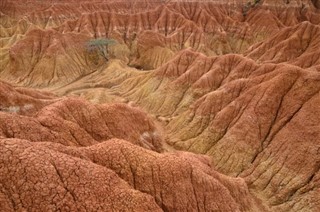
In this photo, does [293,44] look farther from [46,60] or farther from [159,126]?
[46,60]

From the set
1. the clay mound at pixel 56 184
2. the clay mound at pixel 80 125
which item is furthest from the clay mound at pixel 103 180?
the clay mound at pixel 80 125

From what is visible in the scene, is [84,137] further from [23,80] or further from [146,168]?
[23,80]

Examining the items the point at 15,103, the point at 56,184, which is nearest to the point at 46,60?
the point at 15,103

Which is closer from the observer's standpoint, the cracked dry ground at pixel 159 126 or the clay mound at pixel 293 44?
the cracked dry ground at pixel 159 126

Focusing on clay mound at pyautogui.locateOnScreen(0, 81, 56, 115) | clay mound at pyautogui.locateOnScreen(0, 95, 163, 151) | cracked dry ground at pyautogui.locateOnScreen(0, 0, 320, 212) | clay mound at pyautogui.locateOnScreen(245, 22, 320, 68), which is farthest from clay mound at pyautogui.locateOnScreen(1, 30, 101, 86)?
clay mound at pyautogui.locateOnScreen(0, 95, 163, 151)

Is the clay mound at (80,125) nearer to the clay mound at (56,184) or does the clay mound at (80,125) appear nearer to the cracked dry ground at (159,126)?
the cracked dry ground at (159,126)
